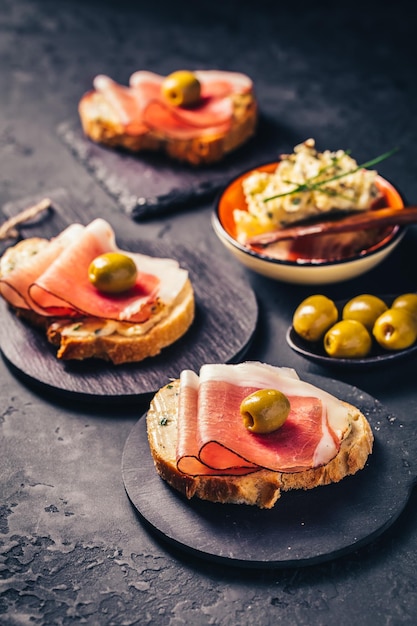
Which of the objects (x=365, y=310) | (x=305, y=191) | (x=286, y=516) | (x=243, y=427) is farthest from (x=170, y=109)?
(x=286, y=516)

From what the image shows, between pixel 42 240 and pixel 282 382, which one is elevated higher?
pixel 282 382

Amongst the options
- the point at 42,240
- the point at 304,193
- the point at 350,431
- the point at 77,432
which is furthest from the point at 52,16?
the point at 350,431

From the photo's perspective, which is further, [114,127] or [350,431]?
[114,127]

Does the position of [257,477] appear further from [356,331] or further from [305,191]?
[305,191]

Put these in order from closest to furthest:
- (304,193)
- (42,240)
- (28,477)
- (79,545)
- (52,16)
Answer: (79,545) < (28,477) < (304,193) < (42,240) < (52,16)

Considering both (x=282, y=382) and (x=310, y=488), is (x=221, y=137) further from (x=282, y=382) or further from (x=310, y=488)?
(x=310, y=488)

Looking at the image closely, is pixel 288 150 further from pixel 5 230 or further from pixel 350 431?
pixel 350 431

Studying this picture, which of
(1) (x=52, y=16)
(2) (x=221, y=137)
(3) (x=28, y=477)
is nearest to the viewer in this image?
(3) (x=28, y=477)
